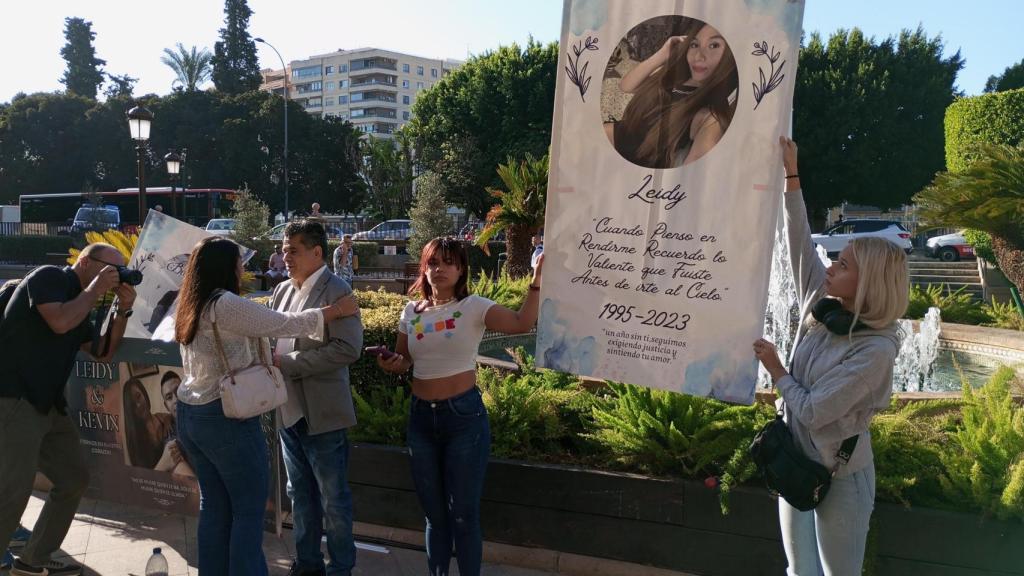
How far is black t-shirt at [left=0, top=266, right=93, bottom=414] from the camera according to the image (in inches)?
133

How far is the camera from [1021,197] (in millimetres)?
8250

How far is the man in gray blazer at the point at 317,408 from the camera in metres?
3.40

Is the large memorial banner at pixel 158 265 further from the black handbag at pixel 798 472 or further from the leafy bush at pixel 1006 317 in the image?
the leafy bush at pixel 1006 317

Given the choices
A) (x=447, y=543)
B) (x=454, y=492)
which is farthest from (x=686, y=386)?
(x=447, y=543)

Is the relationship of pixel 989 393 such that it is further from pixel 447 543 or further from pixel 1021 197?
pixel 1021 197

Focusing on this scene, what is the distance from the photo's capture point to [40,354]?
343 centimetres

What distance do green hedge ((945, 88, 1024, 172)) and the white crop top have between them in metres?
14.2

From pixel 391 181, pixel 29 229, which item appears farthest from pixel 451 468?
pixel 391 181

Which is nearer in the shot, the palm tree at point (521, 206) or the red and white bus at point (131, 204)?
the palm tree at point (521, 206)

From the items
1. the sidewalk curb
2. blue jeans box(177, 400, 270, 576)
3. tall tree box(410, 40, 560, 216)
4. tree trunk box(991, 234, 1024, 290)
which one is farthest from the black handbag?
tall tree box(410, 40, 560, 216)

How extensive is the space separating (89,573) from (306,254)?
2052 mm

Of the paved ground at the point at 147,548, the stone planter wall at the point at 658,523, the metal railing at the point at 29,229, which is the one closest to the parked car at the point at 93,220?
the metal railing at the point at 29,229

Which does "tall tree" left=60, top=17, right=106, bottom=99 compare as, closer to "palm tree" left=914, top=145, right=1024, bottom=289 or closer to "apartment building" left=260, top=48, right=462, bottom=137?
"apartment building" left=260, top=48, right=462, bottom=137

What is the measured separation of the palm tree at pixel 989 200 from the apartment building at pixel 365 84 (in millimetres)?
98284
